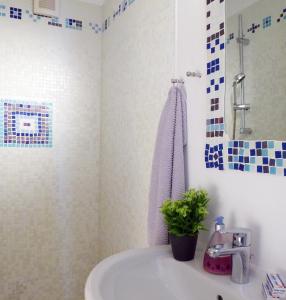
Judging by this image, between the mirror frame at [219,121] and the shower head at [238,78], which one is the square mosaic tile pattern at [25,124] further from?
the shower head at [238,78]

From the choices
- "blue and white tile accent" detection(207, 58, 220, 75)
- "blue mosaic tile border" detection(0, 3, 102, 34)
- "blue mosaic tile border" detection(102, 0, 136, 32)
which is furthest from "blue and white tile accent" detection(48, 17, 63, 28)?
"blue and white tile accent" detection(207, 58, 220, 75)

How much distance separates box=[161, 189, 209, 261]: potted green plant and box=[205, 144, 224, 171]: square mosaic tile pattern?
118 mm

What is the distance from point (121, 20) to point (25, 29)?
661 millimetres

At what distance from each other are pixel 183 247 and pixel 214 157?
33cm

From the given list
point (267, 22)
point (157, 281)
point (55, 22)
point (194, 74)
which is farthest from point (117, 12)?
point (157, 281)

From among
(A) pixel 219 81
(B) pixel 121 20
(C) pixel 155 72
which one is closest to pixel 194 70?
(A) pixel 219 81

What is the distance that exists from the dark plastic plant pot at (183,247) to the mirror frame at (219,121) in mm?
267

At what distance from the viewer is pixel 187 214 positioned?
3.39ft

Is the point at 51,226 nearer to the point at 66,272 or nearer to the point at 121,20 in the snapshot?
the point at 66,272

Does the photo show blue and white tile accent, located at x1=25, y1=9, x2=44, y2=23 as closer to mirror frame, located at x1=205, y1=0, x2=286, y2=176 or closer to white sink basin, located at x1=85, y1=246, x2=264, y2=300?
mirror frame, located at x1=205, y1=0, x2=286, y2=176

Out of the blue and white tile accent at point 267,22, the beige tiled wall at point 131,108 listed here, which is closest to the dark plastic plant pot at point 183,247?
the beige tiled wall at point 131,108

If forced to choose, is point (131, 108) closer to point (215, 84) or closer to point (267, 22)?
point (215, 84)

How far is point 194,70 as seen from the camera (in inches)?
47.9

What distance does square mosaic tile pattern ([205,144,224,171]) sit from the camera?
1.07 meters
